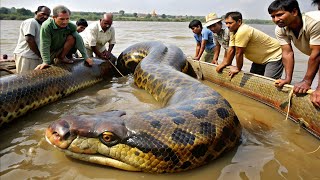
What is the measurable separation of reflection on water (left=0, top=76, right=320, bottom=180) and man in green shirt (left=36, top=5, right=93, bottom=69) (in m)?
1.23

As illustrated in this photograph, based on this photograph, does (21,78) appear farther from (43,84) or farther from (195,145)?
(195,145)

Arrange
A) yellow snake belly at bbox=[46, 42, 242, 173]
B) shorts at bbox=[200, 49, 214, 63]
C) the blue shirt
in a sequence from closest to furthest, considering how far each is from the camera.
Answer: yellow snake belly at bbox=[46, 42, 242, 173] → the blue shirt → shorts at bbox=[200, 49, 214, 63]

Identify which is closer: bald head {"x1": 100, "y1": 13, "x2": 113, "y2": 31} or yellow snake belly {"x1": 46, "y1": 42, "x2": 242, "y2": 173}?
yellow snake belly {"x1": 46, "y1": 42, "x2": 242, "y2": 173}

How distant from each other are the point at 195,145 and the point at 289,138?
172 cm

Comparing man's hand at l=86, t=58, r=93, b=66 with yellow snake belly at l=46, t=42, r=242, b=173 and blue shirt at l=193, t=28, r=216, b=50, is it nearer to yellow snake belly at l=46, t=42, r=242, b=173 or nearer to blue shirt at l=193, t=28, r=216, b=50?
blue shirt at l=193, t=28, r=216, b=50

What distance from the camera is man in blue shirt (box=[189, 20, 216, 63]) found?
27.7ft

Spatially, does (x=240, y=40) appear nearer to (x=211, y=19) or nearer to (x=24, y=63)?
(x=211, y=19)

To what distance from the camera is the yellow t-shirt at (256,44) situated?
18.8 feet

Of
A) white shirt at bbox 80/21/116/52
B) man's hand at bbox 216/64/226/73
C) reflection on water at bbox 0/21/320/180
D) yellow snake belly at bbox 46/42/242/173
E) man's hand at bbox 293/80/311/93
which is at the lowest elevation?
reflection on water at bbox 0/21/320/180

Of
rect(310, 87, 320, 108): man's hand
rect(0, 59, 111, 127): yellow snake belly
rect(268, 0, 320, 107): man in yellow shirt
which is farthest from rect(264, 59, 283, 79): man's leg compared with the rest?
rect(0, 59, 111, 127): yellow snake belly

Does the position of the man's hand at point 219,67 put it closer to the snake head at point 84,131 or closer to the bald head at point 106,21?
the bald head at point 106,21

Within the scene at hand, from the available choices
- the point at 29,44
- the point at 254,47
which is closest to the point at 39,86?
the point at 29,44

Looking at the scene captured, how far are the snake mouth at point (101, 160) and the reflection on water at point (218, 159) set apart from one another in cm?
6

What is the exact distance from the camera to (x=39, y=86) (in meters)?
5.27
